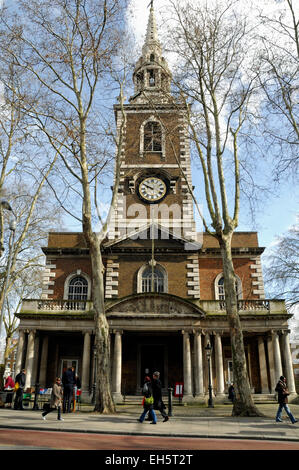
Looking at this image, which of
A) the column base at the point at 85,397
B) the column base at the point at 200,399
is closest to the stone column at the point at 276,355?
the column base at the point at 200,399

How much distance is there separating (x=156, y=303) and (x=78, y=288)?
21.5 ft

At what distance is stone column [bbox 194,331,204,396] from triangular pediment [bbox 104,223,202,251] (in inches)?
250

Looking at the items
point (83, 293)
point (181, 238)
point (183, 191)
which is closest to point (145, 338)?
point (83, 293)

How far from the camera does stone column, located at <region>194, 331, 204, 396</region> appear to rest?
70.8 ft

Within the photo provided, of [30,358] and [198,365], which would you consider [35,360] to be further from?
[198,365]

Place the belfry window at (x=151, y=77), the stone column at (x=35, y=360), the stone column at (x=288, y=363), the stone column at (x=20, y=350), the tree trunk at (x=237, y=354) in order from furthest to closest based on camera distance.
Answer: the belfry window at (x=151, y=77) < the stone column at (x=35, y=360) < the stone column at (x=20, y=350) < the stone column at (x=288, y=363) < the tree trunk at (x=237, y=354)

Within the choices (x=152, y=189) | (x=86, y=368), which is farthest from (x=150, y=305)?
(x=152, y=189)

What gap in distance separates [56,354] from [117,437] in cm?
1697

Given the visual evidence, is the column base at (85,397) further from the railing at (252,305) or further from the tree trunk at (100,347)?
the railing at (252,305)

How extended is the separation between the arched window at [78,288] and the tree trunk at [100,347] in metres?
11.7

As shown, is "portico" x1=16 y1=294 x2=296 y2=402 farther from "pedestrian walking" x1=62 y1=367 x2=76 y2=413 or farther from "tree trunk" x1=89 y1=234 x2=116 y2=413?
"tree trunk" x1=89 y1=234 x2=116 y2=413

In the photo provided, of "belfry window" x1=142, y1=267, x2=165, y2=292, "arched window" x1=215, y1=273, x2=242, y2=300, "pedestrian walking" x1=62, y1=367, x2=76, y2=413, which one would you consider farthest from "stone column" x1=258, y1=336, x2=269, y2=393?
"pedestrian walking" x1=62, y1=367, x2=76, y2=413

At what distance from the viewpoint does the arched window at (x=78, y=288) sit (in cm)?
2650
